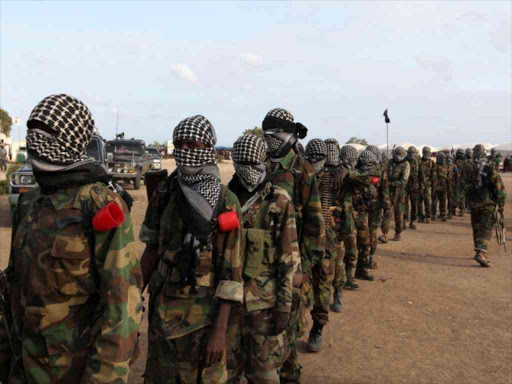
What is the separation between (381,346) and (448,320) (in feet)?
4.40

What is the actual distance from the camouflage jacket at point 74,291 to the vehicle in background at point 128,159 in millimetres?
17685

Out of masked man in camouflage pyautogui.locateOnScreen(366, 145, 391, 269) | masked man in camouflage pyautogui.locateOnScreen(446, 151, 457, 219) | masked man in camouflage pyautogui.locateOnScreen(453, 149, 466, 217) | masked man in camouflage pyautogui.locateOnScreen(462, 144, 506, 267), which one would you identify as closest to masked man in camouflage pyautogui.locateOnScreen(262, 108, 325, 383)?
masked man in camouflage pyautogui.locateOnScreen(366, 145, 391, 269)

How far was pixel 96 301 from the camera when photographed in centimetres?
205

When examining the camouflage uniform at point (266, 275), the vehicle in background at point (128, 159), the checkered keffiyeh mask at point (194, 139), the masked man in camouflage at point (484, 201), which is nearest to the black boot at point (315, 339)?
the camouflage uniform at point (266, 275)

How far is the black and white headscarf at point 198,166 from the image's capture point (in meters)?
2.78

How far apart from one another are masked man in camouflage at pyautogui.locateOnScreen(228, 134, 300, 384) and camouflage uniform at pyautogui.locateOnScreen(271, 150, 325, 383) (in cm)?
65

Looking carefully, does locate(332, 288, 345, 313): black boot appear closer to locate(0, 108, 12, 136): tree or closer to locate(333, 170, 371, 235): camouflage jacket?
locate(333, 170, 371, 235): camouflage jacket

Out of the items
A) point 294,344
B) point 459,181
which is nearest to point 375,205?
point 294,344

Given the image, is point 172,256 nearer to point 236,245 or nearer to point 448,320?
point 236,245

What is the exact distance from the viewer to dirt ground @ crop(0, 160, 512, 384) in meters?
4.86

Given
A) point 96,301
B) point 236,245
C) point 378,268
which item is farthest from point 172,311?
point 378,268

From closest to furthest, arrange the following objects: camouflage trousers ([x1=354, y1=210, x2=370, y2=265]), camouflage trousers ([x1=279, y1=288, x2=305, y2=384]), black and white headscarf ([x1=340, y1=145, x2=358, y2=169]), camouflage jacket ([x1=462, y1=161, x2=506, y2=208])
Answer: camouflage trousers ([x1=279, y1=288, x2=305, y2=384])
black and white headscarf ([x1=340, y1=145, x2=358, y2=169])
camouflage trousers ([x1=354, y1=210, x2=370, y2=265])
camouflage jacket ([x1=462, y1=161, x2=506, y2=208])

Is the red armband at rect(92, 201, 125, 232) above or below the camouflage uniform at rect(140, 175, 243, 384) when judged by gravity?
above

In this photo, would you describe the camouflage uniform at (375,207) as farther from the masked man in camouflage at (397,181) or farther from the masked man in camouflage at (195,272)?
the masked man in camouflage at (195,272)
